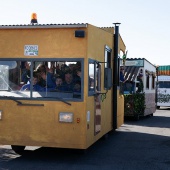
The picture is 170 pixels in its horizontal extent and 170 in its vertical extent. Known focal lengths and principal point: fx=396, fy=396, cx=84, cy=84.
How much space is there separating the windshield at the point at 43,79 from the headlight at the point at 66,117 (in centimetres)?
34

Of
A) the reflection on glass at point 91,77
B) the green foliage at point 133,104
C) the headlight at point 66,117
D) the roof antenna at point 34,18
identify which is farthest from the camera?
the green foliage at point 133,104

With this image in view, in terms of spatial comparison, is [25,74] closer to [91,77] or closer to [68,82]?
[68,82]

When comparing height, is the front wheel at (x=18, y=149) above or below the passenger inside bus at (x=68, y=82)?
below

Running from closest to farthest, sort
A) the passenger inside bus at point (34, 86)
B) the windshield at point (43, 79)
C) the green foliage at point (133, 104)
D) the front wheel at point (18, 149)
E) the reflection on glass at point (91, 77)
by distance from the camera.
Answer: the windshield at point (43, 79) < the passenger inside bus at point (34, 86) < the reflection on glass at point (91, 77) < the front wheel at point (18, 149) < the green foliage at point (133, 104)

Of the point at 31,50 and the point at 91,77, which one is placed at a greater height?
the point at 31,50

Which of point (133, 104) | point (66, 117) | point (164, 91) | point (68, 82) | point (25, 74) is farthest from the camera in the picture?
point (164, 91)

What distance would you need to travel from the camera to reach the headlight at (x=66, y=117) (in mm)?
7672

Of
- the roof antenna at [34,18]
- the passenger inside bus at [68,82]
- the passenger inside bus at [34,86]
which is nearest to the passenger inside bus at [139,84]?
the roof antenna at [34,18]

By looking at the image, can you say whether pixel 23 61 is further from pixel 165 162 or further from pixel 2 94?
pixel 165 162

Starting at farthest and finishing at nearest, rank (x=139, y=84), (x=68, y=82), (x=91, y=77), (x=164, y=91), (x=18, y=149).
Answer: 1. (x=164, y=91)
2. (x=139, y=84)
3. (x=18, y=149)
4. (x=91, y=77)
5. (x=68, y=82)

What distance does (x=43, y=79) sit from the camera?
7.95 meters

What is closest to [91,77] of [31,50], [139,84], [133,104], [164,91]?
[31,50]

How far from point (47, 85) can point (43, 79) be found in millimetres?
150

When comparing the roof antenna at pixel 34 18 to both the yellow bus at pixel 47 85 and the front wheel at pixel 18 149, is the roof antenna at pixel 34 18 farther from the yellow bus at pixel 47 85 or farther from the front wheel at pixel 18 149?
the front wheel at pixel 18 149
